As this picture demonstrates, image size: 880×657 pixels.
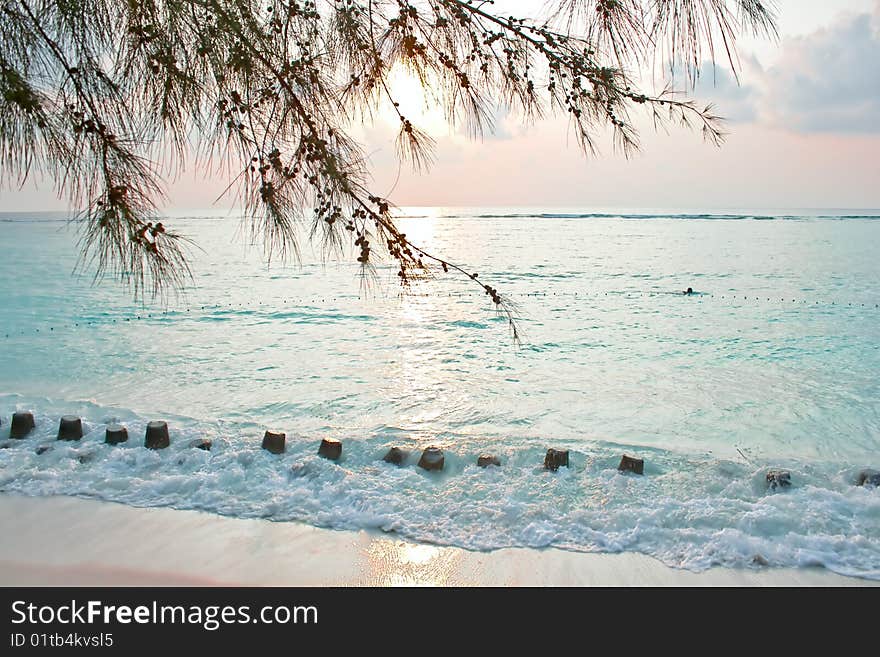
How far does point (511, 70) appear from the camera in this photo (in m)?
2.58

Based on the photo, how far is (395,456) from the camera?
4496 millimetres

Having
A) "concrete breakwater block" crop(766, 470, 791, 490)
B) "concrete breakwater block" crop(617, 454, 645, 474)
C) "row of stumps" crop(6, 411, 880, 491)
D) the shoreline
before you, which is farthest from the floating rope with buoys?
the shoreline

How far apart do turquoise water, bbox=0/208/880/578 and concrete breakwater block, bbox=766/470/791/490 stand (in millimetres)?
84

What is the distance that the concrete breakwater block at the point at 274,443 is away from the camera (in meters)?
4.57

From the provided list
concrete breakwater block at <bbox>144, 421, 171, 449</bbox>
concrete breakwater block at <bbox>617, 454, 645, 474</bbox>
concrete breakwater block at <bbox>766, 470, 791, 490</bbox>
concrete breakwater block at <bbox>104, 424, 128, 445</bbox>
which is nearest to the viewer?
concrete breakwater block at <bbox>766, 470, 791, 490</bbox>

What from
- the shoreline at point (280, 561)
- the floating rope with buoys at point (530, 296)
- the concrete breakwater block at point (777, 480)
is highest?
the floating rope with buoys at point (530, 296)

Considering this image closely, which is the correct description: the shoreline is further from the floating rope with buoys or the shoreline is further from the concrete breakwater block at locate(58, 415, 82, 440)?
the floating rope with buoys

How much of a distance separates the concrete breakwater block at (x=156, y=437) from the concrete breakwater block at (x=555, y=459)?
2699 mm

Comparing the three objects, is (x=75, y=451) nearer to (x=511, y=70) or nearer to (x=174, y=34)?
(x=174, y=34)

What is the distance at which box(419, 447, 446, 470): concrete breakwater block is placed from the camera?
4.31 m

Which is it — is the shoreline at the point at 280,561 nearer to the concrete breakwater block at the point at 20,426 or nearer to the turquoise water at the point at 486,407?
the turquoise water at the point at 486,407

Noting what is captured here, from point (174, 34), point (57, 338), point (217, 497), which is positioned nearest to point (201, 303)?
point (57, 338)

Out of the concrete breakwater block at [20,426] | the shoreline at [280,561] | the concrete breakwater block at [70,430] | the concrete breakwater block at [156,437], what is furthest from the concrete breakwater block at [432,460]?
the concrete breakwater block at [20,426]

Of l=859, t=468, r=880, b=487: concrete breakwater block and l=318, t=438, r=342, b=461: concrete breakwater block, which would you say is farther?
l=318, t=438, r=342, b=461: concrete breakwater block
